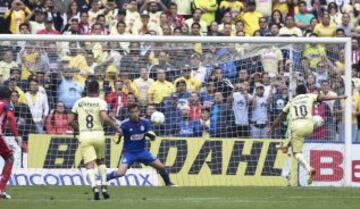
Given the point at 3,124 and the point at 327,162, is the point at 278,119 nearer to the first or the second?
the point at 327,162

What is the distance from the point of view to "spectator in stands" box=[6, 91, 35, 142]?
84.2ft

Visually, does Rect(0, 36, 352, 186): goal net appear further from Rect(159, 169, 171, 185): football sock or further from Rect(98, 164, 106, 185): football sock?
Rect(98, 164, 106, 185): football sock

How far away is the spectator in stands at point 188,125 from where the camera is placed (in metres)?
26.0

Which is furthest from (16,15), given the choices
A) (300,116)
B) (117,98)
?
(300,116)

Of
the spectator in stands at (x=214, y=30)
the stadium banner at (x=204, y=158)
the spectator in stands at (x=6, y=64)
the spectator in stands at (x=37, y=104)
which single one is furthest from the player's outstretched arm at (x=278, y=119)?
the spectator in stands at (x=6, y=64)

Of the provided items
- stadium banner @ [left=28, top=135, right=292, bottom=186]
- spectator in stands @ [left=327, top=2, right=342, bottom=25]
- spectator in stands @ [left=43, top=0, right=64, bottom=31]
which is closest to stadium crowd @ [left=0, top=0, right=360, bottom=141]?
stadium banner @ [left=28, top=135, right=292, bottom=186]

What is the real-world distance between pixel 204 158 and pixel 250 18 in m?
6.37

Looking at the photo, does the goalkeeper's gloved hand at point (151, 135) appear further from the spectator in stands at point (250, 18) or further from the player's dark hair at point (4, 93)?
the spectator in stands at point (250, 18)

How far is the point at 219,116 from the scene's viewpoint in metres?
26.1

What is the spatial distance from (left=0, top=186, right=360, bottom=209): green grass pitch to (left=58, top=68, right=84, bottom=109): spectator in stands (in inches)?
94.0

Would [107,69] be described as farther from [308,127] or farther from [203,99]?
[308,127]

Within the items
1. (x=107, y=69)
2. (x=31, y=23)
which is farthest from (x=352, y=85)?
(x=31, y=23)

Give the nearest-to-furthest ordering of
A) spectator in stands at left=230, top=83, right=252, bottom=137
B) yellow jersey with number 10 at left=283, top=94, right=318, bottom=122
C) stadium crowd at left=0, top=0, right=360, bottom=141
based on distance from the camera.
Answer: yellow jersey with number 10 at left=283, top=94, right=318, bottom=122 → stadium crowd at left=0, top=0, right=360, bottom=141 → spectator in stands at left=230, top=83, right=252, bottom=137

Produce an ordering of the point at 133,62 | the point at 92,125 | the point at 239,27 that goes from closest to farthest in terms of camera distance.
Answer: the point at 92,125 < the point at 133,62 < the point at 239,27
